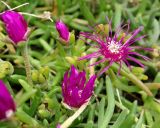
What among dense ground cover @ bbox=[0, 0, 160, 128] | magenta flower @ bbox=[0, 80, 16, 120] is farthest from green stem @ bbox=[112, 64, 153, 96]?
magenta flower @ bbox=[0, 80, 16, 120]

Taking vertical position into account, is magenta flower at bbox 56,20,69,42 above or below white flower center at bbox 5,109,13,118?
above

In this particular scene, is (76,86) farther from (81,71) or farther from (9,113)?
(9,113)

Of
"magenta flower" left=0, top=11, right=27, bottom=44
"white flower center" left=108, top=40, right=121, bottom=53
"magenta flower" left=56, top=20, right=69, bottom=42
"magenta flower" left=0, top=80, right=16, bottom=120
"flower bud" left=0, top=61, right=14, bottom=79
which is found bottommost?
"white flower center" left=108, top=40, right=121, bottom=53

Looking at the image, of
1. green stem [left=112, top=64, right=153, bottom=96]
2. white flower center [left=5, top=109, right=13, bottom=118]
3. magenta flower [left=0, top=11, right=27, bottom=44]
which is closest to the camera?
white flower center [left=5, top=109, right=13, bottom=118]

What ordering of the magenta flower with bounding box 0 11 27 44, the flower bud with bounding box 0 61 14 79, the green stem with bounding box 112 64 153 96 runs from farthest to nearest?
the green stem with bounding box 112 64 153 96 → the flower bud with bounding box 0 61 14 79 → the magenta flower with bounding box 0 11 27 44

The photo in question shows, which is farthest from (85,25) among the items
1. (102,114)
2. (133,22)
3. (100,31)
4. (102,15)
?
(102,114)

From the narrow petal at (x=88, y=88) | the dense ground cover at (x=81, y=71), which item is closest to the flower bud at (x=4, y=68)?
the dense ground cover at (x=81, y=71)

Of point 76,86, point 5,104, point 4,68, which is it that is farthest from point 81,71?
point 5,104

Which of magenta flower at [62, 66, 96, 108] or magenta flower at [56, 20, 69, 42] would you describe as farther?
magenta flower at [56, 20, 69, 42]

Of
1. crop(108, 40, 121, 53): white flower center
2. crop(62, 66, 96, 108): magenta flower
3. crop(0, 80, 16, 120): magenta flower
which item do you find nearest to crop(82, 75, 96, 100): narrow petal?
crop(62, 66, 96, 108): magenta flower

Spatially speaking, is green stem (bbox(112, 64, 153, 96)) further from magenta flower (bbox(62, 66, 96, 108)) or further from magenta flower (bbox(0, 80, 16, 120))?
magenta flower (bbox(0, 80, 16, 120))
